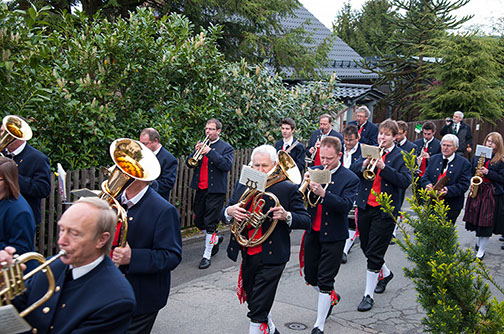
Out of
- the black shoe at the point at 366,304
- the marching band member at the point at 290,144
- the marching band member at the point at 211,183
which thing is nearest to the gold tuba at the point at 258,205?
the black shoe at the point at 366,304

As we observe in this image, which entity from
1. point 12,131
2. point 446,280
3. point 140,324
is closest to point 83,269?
point 140,324

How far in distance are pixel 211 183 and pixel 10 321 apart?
5.78 metres

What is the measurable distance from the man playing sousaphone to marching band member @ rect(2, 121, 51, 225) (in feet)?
6.99

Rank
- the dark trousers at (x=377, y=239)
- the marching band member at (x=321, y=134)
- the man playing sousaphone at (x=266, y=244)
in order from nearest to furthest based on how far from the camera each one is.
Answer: the man playing sousaphone at (x=266, y=244), the dark trousers at (x=377, y=239), the marching band member at (x=321, y=134)

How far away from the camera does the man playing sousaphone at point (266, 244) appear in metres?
4.81

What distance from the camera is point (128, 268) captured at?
12.0 feet

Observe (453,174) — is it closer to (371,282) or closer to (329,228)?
A: (371,282)

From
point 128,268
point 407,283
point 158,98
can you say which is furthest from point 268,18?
point 128,268

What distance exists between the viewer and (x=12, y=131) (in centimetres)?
548

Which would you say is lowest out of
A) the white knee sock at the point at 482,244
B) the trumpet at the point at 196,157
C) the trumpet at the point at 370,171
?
the white knee sock at the point at 482,244

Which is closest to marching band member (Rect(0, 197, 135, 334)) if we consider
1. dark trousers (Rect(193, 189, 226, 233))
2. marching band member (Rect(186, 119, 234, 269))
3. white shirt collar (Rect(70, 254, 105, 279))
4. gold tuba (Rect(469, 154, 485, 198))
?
white shirt collar (Rect(70, 254, 105, 279))

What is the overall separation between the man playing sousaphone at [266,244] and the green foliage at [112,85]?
323 centimetres

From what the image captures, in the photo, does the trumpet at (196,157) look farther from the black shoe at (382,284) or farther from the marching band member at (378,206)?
the black shoe at (382,284)

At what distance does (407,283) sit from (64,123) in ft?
17.6
